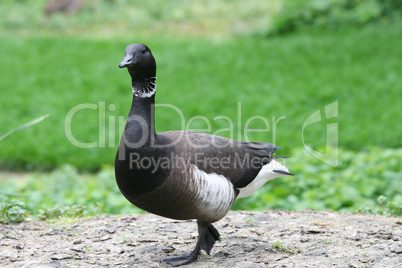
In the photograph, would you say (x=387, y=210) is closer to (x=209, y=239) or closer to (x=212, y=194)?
(x=209, y=239)

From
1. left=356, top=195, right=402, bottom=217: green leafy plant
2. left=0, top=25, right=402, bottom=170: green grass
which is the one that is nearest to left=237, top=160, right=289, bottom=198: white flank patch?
left=356, top=195, right=402, bottom=217: green leafy plant

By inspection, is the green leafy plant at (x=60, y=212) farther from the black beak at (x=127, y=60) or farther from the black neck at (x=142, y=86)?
the black beak at (x=127, y=60)

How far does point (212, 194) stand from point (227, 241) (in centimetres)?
90

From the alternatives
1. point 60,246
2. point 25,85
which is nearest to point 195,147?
point 60,246

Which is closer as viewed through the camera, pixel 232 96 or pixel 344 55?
pixel 232 96

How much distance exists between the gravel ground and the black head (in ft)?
4.77

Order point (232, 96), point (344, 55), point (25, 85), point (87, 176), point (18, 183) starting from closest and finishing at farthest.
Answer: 1. point (18, 183)
2. point (87, 176)
3. point (232, 96)
4. point (25, 85)
5. point (344, 55)

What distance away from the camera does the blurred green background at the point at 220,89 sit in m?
7.11

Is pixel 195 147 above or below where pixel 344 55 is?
below

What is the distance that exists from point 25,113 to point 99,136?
6.01 ft

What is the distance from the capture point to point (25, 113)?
10.0 meters

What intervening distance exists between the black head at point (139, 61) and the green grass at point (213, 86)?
14.5 feet

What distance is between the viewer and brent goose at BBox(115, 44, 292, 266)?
3.85 meters

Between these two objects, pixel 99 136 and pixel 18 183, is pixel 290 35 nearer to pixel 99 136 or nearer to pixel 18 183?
pixel 99 136
